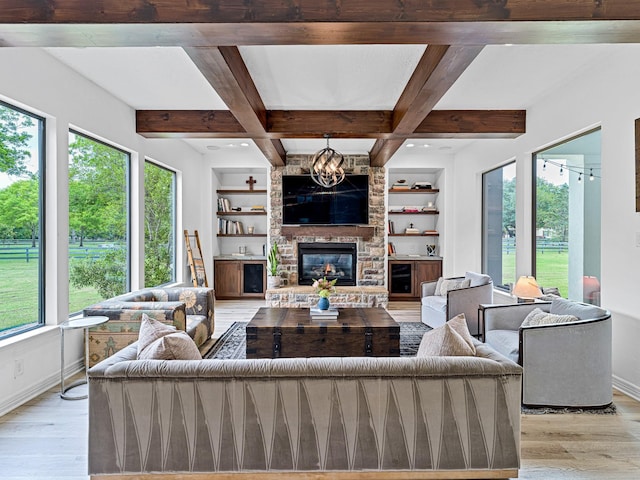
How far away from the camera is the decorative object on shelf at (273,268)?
7.25 meters

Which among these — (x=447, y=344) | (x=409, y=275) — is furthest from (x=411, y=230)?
(x=447, y=344)

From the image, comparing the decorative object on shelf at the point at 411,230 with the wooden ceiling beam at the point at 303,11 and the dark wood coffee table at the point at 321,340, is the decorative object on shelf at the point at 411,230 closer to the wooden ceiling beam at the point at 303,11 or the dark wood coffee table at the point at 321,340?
the dark wood coffee table at the point at 321,340

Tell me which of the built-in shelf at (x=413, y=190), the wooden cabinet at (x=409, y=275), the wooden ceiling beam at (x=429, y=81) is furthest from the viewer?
the built-in shelf at (x=413, y=190)

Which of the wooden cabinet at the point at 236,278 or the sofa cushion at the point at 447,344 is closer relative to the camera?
the sofa cushion at the point at 447,344

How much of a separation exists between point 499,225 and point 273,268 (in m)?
3.73

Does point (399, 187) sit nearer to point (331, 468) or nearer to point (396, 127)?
point (396, 127)

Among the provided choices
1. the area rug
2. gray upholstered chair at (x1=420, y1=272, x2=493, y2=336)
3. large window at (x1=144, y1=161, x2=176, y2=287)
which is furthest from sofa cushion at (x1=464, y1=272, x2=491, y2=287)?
large window at (x1=144, y1=161, x2=176, y2=287)

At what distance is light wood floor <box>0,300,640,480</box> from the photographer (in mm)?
2264

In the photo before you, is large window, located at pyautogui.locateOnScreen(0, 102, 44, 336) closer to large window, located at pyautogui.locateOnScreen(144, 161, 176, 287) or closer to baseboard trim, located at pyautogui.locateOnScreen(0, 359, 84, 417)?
baseboard trim, located at pyautogui.locateOnScreen(0, 359, 84, 417)

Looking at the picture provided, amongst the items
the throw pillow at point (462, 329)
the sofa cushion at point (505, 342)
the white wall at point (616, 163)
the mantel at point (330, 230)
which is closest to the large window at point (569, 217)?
the white wall at point (616, 163)

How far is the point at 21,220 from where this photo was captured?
11.1 ft

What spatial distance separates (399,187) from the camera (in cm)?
792

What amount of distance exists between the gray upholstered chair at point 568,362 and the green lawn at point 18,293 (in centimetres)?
390

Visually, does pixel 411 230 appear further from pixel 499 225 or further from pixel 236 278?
pixel 236 278
